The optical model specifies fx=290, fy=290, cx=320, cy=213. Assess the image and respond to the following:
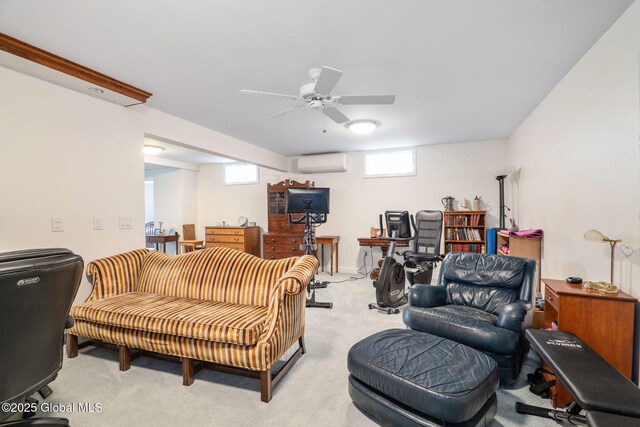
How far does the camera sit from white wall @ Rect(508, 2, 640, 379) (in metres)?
1.83

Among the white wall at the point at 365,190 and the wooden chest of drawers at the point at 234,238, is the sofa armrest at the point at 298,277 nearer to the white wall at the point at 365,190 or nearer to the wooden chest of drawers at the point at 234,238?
the white wall at the point at 365,190

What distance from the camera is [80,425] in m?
1.71

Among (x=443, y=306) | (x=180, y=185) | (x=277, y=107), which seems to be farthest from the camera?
(x=180, y=185)

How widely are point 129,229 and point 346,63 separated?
287cm

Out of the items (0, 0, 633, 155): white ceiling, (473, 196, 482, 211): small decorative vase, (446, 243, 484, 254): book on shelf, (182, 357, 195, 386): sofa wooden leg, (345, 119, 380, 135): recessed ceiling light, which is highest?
(0, 0, 633, 155): white ceiling

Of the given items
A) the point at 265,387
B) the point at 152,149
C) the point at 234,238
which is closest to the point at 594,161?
the point at 265,387

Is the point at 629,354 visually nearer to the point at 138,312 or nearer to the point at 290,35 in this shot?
the point at 290,35

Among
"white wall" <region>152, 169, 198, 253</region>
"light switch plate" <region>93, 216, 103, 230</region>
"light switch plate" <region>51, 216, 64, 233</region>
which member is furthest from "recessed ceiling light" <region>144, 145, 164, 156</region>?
"light switch plate" <region>51, 216, 64, 233</region>

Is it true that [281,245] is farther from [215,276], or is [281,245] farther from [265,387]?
[265,387]

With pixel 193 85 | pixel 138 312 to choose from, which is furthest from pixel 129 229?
pixel 193 85

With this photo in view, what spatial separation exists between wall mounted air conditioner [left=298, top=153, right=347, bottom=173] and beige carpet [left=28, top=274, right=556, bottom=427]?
4070 millimetres

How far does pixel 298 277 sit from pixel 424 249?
9.19ft

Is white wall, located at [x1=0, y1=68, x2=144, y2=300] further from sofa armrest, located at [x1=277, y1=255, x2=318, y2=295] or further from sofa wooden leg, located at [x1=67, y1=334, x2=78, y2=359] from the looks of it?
sofa armrest, located at [x1=277, y1=255, x2=318, y2=295]

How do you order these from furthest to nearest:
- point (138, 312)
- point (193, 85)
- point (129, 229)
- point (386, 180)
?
point (386, 180) < point (129, 229) < point (193, 85) < point (138, 312)
